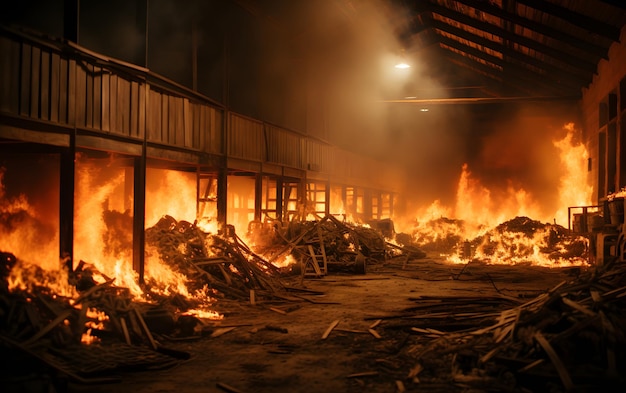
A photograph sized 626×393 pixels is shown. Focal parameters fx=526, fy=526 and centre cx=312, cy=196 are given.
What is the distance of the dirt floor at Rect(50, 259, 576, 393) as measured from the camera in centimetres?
593

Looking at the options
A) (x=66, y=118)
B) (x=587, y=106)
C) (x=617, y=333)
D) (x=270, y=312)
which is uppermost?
(x=587, y=106)

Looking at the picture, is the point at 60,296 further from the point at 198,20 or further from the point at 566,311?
the point at 198,20

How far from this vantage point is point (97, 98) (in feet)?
32.9

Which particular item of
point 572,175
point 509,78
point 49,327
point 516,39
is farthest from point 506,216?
point 49,327

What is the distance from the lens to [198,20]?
15992 mm

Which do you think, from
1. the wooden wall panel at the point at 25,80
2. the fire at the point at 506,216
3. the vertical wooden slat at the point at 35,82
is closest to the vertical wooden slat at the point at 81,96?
the vertical wooden slat at the point at 35,82

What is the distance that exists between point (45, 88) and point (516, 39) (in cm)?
1723

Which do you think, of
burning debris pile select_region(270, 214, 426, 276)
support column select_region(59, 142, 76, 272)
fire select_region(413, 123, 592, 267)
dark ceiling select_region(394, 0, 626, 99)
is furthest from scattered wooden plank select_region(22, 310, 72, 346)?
fire select_region(413, 123, 592, 267)

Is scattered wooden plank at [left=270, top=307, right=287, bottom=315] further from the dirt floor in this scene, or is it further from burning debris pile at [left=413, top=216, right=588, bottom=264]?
burning debris pile at [left=413, top=216, right=588, bottom=264]

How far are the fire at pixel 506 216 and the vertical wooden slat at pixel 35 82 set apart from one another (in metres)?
16.2

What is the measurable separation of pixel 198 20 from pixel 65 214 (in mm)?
8907

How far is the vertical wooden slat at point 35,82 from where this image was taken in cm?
837

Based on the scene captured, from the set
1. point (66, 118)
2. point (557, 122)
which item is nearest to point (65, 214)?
point (66, 118)

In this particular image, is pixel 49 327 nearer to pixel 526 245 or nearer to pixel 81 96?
pixel 81 96
